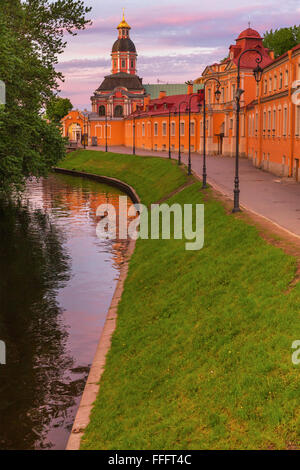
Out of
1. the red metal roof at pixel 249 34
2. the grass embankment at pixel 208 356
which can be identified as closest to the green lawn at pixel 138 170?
the red metal roof at pixel 249 34

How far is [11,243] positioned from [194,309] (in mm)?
19046

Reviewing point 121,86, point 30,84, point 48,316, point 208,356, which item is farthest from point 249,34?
point 121,86

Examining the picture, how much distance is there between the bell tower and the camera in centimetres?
14475

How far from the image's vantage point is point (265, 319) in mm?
13625

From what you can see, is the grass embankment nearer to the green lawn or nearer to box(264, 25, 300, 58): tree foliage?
the green lawn

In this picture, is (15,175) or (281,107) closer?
(15,175)

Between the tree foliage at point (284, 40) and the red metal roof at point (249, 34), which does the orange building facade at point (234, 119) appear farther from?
the tree foliage at point (284, 40)

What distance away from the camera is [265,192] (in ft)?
114

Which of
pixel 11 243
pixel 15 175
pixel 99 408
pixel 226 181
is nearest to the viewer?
pixel 99 408

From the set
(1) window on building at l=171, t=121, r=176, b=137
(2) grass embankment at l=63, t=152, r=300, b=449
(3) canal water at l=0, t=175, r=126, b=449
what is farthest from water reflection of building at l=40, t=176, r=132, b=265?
(1) window on building at l=171, t=121, r=176, b=137

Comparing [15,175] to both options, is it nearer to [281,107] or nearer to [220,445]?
[220,445]

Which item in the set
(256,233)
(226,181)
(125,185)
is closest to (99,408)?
(256,233)

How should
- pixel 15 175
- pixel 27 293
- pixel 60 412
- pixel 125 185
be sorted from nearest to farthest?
pixel 60 412, pixel 27 293, pixel 15 175, pixel 125 185

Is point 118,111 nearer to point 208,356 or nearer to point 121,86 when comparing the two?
point 121,86
